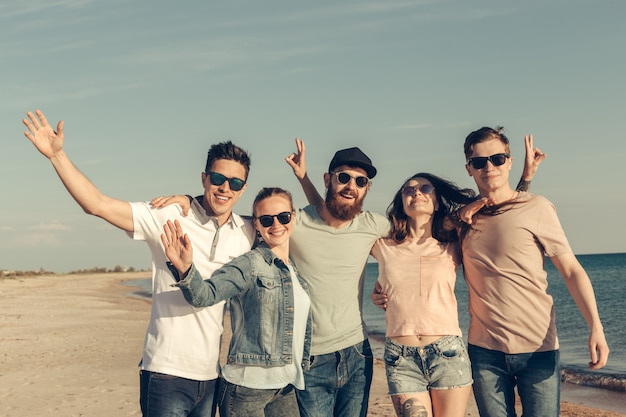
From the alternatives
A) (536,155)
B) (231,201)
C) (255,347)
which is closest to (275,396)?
(255,347)

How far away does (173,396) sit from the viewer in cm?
461

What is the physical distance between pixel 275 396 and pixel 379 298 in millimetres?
1154

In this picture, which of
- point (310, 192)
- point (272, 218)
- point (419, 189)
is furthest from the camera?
point (310, 192)

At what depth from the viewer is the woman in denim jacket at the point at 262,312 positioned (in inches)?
172

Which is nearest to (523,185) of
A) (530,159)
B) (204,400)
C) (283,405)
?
(530,159)

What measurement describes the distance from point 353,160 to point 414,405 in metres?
1.97

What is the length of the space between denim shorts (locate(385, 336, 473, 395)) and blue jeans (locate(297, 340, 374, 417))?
15.5 inches

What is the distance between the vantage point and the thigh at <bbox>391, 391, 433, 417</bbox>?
4.69m

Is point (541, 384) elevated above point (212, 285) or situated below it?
below

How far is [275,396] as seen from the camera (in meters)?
4.66

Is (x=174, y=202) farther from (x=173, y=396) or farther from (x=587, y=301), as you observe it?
(x=587, y=301)

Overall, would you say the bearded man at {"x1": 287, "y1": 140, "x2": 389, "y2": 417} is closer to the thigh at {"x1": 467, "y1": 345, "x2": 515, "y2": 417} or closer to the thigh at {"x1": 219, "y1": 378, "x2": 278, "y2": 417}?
the thigh at {"x1": 219, "y1": 378, "x2": 278, "y2": 417}

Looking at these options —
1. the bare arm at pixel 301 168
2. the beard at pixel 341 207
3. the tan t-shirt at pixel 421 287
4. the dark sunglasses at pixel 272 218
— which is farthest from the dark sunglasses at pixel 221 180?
the tan t-shirt at pixel 421 287

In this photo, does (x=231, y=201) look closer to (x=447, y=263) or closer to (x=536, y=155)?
(x=447, y=263)
